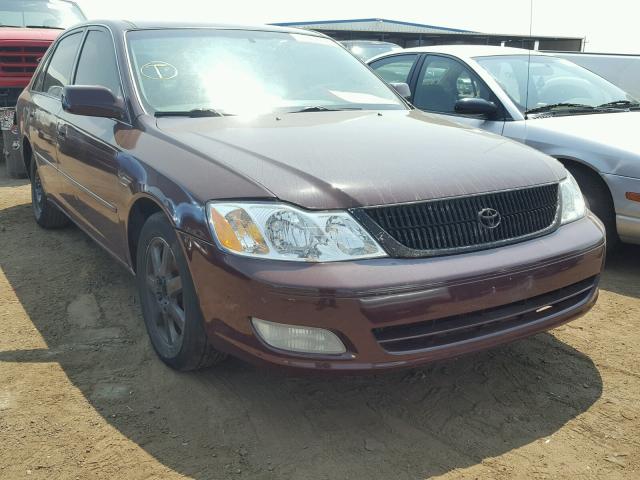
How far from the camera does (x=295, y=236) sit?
2482 mm

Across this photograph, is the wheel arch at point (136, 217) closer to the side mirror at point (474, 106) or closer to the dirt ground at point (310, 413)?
the dirt ground at point (310, 413)

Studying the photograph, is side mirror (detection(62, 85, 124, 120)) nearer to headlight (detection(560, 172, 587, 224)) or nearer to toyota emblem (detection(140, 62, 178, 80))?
toyota emblem (detection(140, 62, 178, 80))

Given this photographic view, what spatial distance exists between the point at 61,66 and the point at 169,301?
2669mm

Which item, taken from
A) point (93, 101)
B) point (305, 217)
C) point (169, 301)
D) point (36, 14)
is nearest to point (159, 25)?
point (93, 101)

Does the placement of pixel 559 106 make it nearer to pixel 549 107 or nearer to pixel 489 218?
pixel 549 107

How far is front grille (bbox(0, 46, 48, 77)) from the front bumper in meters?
6.98

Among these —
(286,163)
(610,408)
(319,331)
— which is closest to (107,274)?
(286,163)

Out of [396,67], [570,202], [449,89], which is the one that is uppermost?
[396,67]

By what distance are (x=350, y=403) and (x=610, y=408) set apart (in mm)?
1100

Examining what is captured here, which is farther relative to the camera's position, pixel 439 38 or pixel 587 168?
pixel 439 38

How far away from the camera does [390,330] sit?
97.8 inches

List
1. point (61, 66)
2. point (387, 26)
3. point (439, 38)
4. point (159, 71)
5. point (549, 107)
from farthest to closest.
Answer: point (387, 26), point (439, 38), point (549, 107), point (61, 66), point (159, 71)

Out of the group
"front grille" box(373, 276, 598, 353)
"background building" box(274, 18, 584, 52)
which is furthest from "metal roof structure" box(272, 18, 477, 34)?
"front grille" box(373, 276, 598, 353)

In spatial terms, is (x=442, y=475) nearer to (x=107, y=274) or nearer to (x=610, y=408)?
(x=610, y=408)
